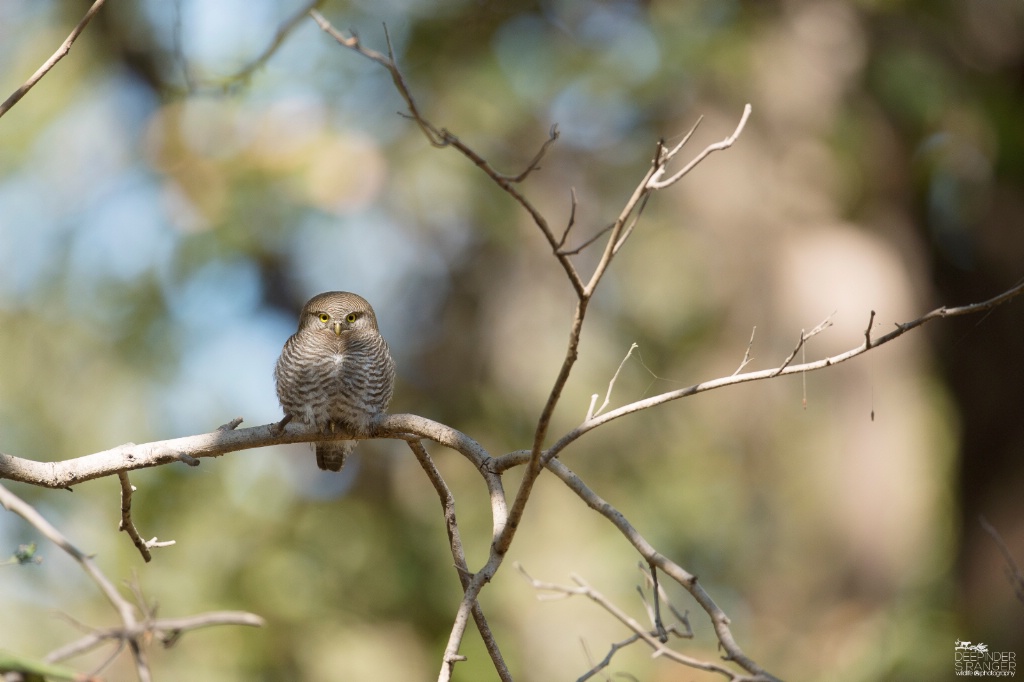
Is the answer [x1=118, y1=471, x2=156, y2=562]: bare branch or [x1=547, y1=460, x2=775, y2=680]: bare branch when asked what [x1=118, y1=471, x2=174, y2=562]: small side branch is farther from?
[x1=547, y1=460, x2=775, y2=680]: bare branch

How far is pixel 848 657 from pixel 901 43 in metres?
5.09

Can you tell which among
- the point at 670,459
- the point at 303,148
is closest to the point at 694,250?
the point at 670,459

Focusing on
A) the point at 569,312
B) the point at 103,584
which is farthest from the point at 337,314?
the point at 569,312

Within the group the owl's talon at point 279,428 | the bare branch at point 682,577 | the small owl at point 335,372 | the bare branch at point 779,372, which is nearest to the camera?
the bare branch at point 682,577

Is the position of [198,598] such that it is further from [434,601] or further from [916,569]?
[916,569]

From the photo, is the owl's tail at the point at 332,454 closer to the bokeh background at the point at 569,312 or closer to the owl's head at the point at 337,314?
the owl's head at the point at 337,314

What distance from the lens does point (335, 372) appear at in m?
4.04

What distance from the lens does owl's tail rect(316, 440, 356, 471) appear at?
4.42 metres

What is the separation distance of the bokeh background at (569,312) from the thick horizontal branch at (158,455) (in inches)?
188

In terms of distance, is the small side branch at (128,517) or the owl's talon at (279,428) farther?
the owl's talon at (279,428)

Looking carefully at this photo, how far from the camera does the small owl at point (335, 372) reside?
154 inches

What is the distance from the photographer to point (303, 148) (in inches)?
321

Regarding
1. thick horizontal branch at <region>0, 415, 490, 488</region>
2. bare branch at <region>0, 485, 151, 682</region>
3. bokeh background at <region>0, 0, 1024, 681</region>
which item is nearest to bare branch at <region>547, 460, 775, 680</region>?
thick horizontal branch at <region>0, 415, 490, 488</region>

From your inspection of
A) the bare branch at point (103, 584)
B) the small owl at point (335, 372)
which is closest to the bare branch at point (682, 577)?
the bare branch at point (103, 584)
